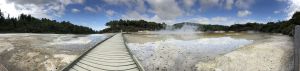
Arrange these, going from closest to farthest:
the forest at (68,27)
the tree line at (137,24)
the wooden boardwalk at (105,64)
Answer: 1. the wooden boardwalk at (105,64)
2. the forest at (68,27)
3. the tree line at (137,24)

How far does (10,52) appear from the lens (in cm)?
2208

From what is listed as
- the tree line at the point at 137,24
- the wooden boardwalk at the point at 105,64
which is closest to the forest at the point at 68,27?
the tree line at the point at 137,24

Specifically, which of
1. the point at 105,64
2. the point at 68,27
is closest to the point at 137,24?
the point at 68,27

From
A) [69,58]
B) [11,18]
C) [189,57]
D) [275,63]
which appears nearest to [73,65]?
[69,58]

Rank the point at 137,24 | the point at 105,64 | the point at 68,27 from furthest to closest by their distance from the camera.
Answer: the point at 137,24 → the point at 68,27 → the point at 105,64

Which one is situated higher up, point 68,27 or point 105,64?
point 68,27

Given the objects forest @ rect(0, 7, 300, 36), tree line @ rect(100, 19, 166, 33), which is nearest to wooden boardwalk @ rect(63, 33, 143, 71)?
forest @ rect(0, 7, 300, 36)

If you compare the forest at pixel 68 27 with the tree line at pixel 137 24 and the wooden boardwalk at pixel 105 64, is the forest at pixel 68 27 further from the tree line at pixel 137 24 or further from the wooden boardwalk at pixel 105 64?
the wooden boardwalk at pixel 105 64

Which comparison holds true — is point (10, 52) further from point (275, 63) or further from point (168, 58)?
point (275, 63)

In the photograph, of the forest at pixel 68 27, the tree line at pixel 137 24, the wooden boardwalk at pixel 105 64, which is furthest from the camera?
the tree line at pixel 137 24

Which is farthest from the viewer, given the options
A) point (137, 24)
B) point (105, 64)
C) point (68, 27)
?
point (137, 24)

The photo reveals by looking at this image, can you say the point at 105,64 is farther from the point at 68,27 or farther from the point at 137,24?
the point at 137,24

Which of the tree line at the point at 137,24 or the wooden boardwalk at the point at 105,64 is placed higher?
the tree line at the point at 137,24

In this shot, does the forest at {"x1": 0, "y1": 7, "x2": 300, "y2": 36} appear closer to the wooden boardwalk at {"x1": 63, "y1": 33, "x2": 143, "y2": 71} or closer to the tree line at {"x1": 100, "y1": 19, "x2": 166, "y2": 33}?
the tree line at {"x1": 100, "y1": 19, "x2": 166, "y2": 33}
